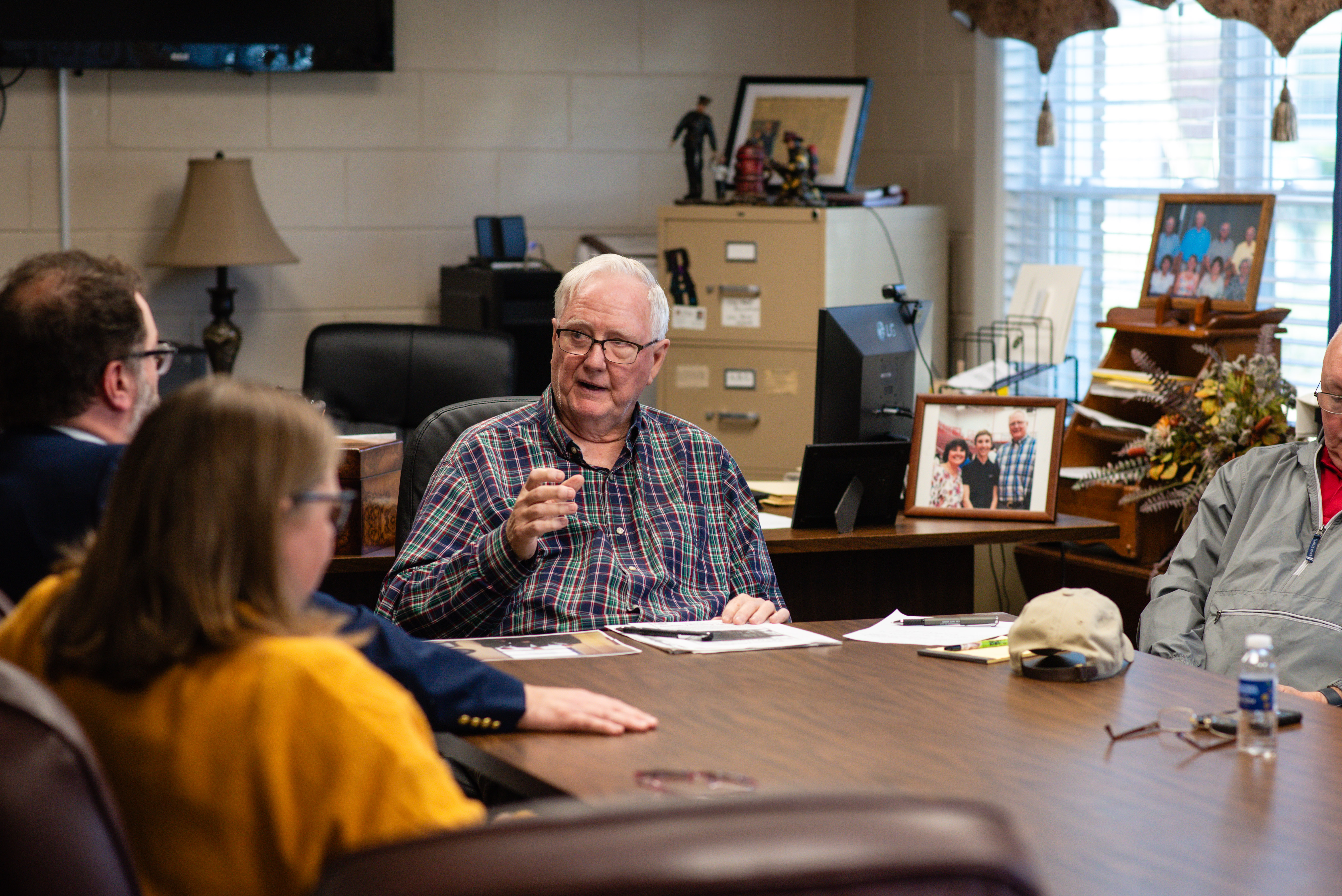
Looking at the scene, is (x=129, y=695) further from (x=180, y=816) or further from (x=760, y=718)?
(x=760, y=718)

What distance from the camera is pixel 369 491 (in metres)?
2.80

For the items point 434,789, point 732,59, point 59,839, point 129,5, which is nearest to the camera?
point 59,839

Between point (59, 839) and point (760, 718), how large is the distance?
952mm

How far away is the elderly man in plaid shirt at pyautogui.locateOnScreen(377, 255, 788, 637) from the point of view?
7.54 feet

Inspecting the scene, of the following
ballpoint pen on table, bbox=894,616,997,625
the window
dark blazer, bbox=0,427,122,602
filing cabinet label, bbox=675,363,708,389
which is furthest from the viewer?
filing cabinet label, bbox=675,363,708,389

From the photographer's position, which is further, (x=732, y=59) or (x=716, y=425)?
(x=732, y=59)

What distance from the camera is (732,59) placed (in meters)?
5.51

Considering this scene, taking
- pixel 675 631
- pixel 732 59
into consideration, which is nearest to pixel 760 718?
pixel 675 631

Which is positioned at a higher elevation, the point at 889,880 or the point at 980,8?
the point at 980,8

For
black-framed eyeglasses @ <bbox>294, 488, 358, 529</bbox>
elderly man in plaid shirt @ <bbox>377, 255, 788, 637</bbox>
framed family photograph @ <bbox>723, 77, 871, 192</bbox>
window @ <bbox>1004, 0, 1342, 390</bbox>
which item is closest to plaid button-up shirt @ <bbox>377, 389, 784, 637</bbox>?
elderly man in plaid shirt @ <bbox>377, 255, 788, 637</bbox>

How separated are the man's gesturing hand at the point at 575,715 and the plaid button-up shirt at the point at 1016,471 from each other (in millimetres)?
1596

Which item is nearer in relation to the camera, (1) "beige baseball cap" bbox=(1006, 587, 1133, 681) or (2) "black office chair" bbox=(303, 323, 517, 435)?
(1) "beige baseball cap" bbox=(1006, 587, 1133, 681)

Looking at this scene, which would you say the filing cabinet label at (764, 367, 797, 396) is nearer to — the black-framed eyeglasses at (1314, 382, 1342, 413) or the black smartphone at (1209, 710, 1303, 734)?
the black-framed eyeglasses at (1314, 382, 1342, 413)

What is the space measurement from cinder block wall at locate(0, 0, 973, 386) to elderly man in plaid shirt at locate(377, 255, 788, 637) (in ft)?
8.83
